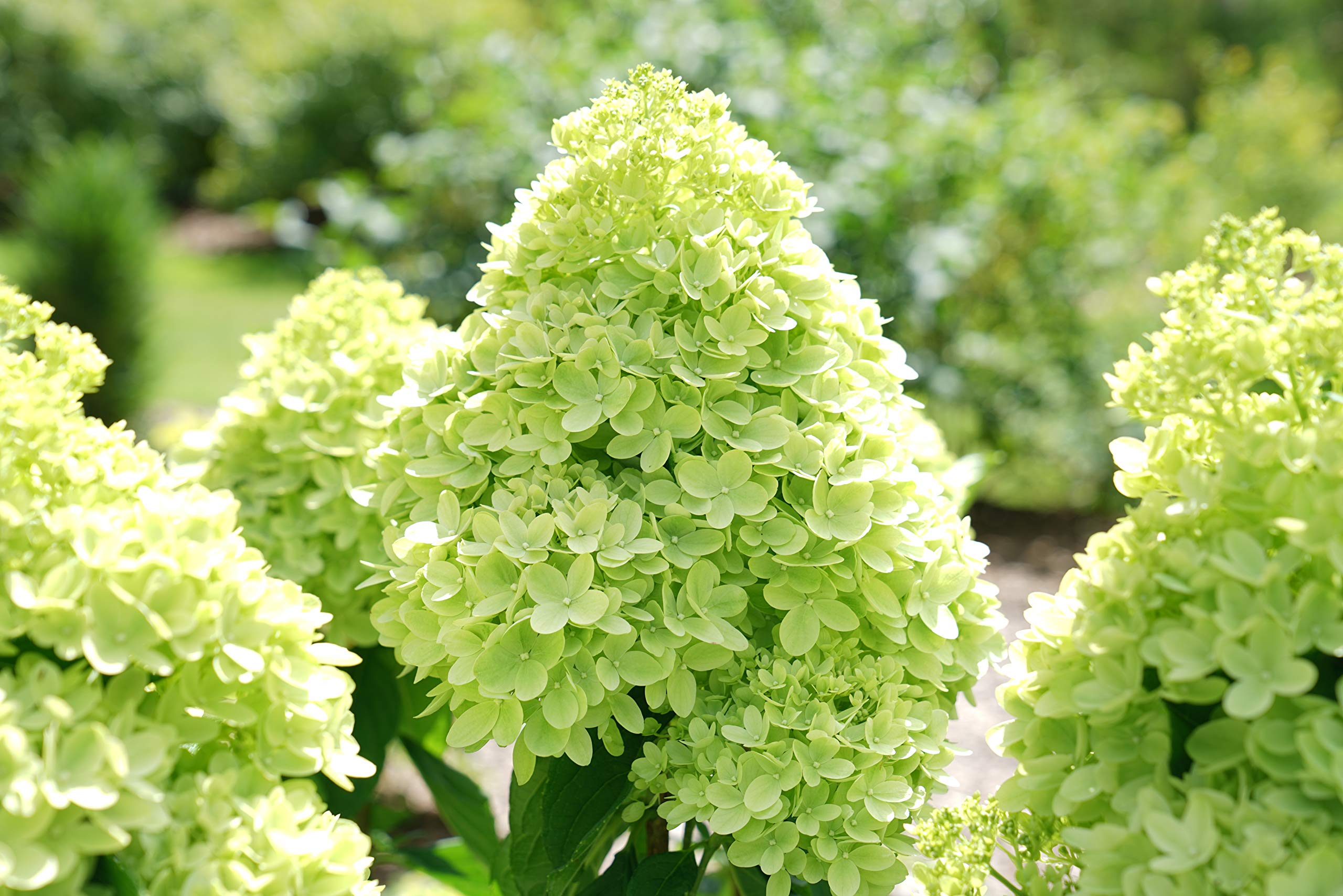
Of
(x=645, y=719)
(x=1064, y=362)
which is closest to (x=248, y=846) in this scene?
(x=645, y=719)

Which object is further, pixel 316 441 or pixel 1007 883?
pixel 316 441

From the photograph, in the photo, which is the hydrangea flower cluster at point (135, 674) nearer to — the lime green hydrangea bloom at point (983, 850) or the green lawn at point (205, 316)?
the lime green hydrangea bloom at point (983, 850)

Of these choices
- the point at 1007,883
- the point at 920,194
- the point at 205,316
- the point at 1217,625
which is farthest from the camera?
the point at 205,316

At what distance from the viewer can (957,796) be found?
278 cm

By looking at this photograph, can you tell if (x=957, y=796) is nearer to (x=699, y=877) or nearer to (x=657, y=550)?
(x=699, y=877)

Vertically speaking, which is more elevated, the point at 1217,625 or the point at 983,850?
the point at 1217,625

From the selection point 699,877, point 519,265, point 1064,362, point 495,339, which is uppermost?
point 1064,362

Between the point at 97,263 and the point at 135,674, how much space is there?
20.9 feet

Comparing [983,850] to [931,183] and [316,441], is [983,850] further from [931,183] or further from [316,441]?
[931,183]

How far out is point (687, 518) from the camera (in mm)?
1271

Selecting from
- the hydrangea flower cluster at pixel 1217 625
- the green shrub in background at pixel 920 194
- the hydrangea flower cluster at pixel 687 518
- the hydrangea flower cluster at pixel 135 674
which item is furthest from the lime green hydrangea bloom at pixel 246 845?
the green shrub in background at pixel 920 194

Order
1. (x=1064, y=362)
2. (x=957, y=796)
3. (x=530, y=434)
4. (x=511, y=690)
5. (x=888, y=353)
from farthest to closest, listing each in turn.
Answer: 1. (x=1064, y=362)
2. (x=957, y=796)
3. (x=888, y=353)
4. (x=530, y=434)
5. (x=511, y=690)

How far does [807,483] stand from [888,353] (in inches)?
11.2

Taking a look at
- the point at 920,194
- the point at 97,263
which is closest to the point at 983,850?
the point at 920,194
